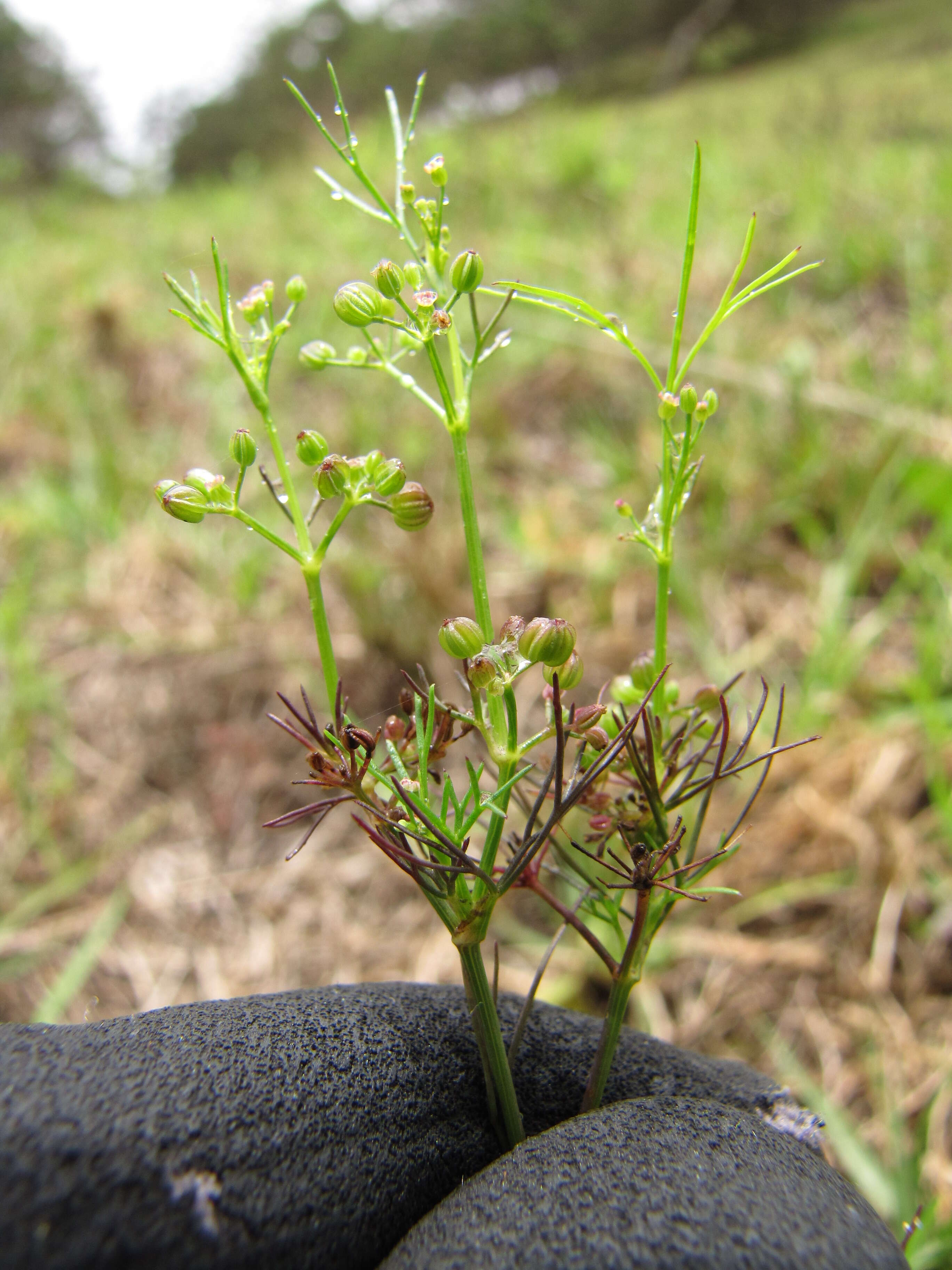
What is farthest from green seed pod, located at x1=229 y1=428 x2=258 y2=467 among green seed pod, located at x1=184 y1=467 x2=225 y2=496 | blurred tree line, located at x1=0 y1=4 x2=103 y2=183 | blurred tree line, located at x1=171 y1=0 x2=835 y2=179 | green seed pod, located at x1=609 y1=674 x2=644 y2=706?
blurred tree line, located at x1=0 y1=4 x2=103 y2=183

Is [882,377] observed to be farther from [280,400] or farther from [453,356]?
[453,356]

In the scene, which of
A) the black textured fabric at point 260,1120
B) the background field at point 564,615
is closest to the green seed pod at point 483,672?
the black textured fabric at point 260,1120

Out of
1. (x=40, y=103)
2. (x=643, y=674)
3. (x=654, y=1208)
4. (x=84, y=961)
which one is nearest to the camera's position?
(x=654, y=1208)

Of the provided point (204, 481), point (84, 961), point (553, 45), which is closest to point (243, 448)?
point (204, 481)

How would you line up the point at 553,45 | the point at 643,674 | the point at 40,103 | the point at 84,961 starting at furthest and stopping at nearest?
the point at 40,103
the point at 553,45
the point at 84,961
the point at 643,674

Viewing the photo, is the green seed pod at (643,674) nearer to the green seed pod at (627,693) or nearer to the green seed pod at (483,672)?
the green seed pod at (627,693)

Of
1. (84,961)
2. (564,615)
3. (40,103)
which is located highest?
(40,103)

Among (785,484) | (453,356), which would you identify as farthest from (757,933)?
(453,356)

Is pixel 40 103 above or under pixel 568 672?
above

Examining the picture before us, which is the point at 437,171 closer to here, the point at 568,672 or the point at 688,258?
the point at 688,258
